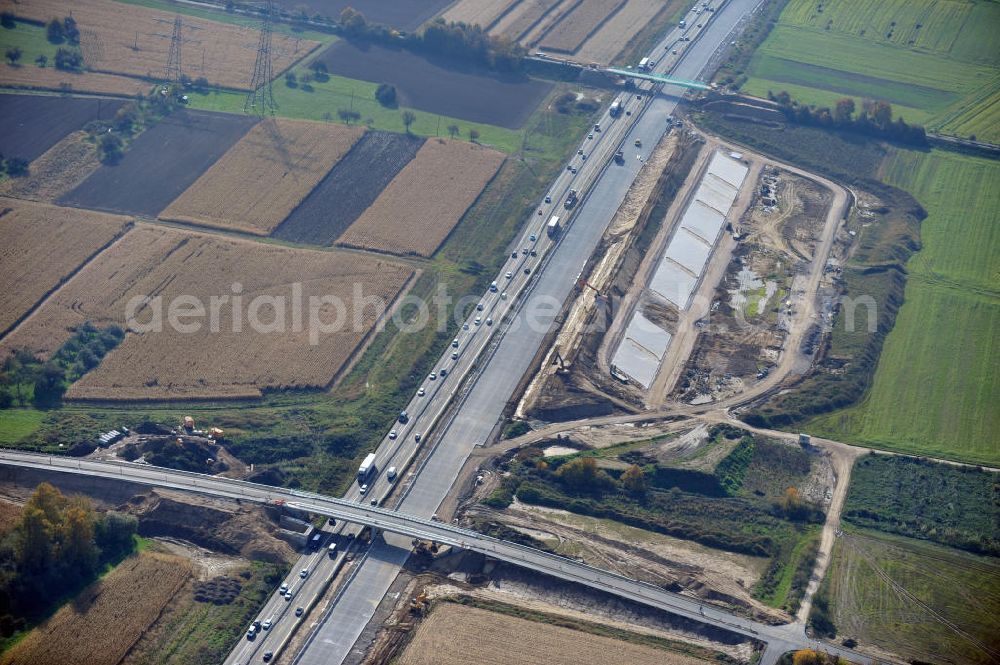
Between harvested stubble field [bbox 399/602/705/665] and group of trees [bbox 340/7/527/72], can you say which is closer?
harvested stubble field [bbox 399/602/705/665]

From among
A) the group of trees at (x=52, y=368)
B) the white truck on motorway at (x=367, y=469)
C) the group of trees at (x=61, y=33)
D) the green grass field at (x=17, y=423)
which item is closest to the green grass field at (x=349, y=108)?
the group of trees at (x=61, y=33)

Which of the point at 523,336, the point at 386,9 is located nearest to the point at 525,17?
the point at 386,9

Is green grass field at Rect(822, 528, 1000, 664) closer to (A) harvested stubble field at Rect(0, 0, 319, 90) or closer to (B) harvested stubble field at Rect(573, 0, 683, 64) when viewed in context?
(B) harvested stubble field at Rect(573, 0, 683, 64)

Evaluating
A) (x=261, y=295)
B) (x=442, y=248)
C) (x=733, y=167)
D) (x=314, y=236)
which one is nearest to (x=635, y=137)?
(x=733, y=167)

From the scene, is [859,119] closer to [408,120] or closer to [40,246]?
[408,120]

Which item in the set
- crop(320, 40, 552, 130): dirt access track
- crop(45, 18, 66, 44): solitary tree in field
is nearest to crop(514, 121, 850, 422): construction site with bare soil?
crop(320, 40, 552, 130): dirt access track

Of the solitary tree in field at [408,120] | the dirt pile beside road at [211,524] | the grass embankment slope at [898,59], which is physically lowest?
the dirt pile beside road at [211,524]

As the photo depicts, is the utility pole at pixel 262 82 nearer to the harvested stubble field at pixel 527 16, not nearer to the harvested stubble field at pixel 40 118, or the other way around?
the harvested stubble field at pixel 40 118

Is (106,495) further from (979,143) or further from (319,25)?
(979,143)
